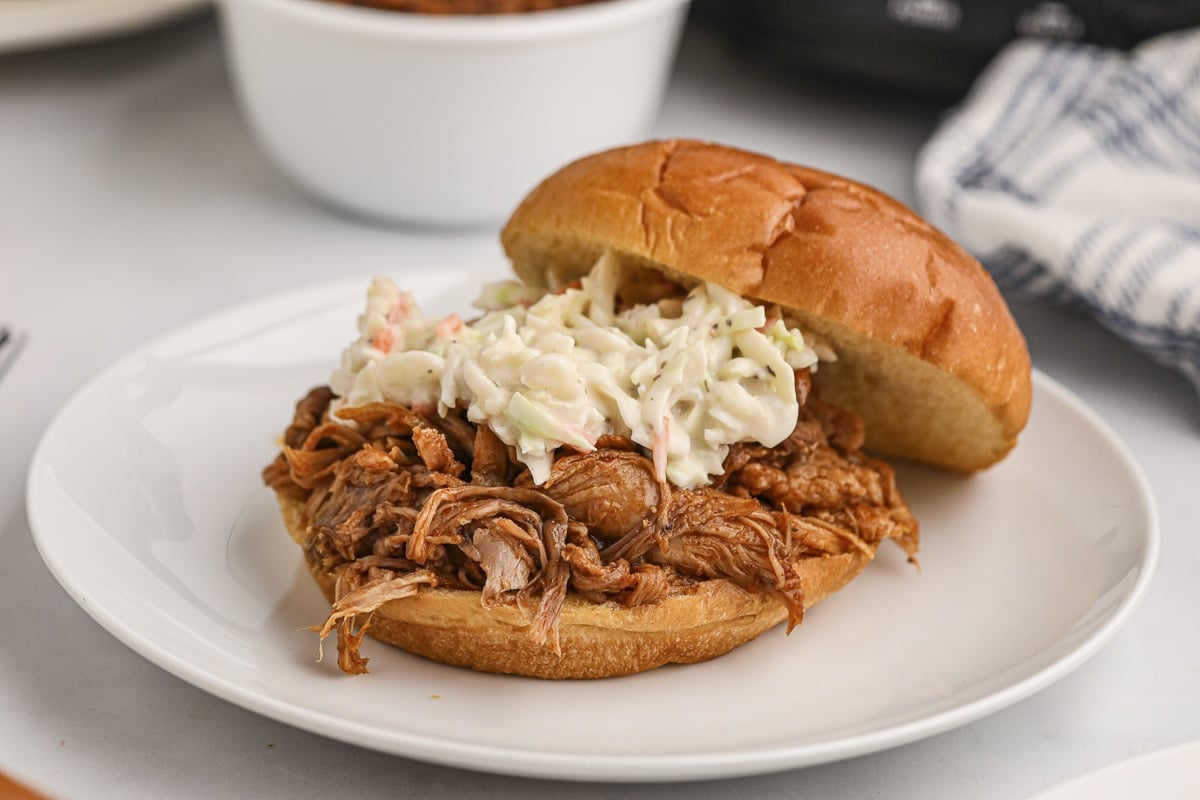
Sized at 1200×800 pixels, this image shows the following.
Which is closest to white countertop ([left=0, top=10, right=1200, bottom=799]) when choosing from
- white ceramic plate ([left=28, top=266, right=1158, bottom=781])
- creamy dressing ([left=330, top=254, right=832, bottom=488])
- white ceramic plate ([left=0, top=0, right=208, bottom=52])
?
white ceramic plate ([left=28, top=266, right=1158, bottom=781])

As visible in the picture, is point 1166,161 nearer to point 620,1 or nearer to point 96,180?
point 620,1

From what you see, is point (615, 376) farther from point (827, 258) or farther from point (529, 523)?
point (827, 258)

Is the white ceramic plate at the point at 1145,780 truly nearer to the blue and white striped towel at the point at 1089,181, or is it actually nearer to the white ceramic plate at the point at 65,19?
the blue and white striped towel at the point at 1089,181

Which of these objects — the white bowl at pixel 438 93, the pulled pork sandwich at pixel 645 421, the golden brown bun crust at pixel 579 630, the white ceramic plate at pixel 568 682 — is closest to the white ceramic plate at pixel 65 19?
the white bowl at pixel 438 93

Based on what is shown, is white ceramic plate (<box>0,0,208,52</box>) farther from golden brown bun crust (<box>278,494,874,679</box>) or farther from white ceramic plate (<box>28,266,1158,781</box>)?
golden brown bun crust (<box>278,494,874,679</box>)

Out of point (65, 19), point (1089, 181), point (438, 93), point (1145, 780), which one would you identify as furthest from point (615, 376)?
point (65, 19)

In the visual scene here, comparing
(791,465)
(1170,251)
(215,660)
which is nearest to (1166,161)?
(1170,251)
